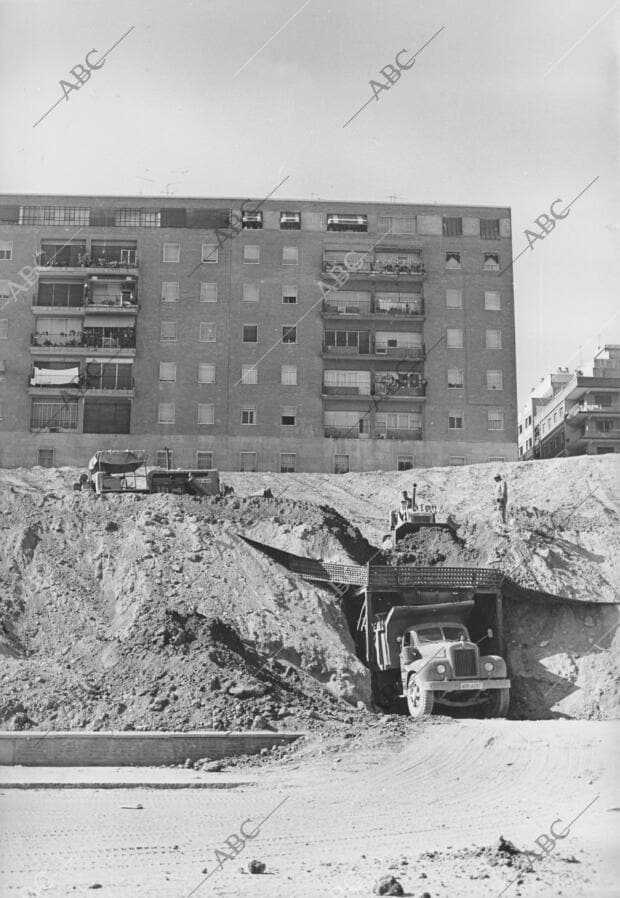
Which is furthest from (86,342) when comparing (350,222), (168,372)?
(350,222)

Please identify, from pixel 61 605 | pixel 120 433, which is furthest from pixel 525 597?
pixel 120 433

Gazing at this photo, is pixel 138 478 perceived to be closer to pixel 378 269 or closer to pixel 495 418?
pixel 378 269

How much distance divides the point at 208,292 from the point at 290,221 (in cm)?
677

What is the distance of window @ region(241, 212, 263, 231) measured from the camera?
225 feet

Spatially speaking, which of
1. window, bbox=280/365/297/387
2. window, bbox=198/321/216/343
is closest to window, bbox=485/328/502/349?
window, bbox=280/365/297/387

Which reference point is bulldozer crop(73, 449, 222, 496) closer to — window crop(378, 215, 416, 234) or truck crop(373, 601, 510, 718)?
truck crop(373, 601, 510, 718)

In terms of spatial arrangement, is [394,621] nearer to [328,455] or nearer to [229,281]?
[328,455]

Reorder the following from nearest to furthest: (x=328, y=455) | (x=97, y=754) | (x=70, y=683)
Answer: (x=97, y=754)
(x=70, y=683)
(x=328, y=455)

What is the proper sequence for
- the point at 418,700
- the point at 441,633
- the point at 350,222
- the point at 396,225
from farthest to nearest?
the point at 396,225 < the point at 350,222 < the point at 441,633 < the point at 418,700

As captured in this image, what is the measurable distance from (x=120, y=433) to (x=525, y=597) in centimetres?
Answer: 3469

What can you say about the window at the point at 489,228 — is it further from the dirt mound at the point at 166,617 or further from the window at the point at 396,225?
the dirt mound at the point at 166,617

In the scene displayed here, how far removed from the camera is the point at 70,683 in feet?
90.3

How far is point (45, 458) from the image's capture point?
212 feet

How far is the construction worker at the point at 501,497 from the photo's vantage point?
161 ft
